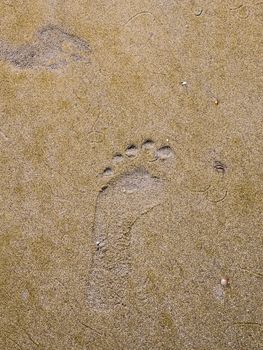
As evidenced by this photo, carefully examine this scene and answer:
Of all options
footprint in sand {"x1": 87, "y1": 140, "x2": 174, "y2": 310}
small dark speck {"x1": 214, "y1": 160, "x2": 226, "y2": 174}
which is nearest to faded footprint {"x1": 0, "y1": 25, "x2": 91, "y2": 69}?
footprint in sand {"x1": 87, "y1": 140, "x2": 174, "y2": 310}

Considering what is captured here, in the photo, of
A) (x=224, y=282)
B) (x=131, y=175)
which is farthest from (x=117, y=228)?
(x=224, y=282)

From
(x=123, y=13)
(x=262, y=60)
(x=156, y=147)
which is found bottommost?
(x=156, y=147)

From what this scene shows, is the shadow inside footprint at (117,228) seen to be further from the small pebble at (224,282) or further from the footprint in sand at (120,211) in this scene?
the small pebble at (224,282)

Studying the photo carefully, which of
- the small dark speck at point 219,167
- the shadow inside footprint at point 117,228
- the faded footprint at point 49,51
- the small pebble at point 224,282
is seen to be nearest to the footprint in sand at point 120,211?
the shadow inside footprint at point 117,228

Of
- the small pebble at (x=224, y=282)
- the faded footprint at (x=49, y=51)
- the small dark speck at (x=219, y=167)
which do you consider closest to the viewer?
the small pebble at (x=224, y=282)

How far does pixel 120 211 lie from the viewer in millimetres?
4434

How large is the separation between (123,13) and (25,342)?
3004mm

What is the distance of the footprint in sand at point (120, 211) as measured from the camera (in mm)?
4371

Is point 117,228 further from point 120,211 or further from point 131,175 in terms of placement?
point 131,175

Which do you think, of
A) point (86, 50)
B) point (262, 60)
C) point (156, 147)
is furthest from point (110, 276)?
point (262, 60)

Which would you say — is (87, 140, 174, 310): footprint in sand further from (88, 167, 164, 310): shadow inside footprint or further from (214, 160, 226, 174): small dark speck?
(214, 160, 226, 174): small dark speck

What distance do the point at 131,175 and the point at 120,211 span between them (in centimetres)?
32

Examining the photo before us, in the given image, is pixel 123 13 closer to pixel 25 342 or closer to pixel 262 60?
pixel 262 60

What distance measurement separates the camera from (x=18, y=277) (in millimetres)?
4422
